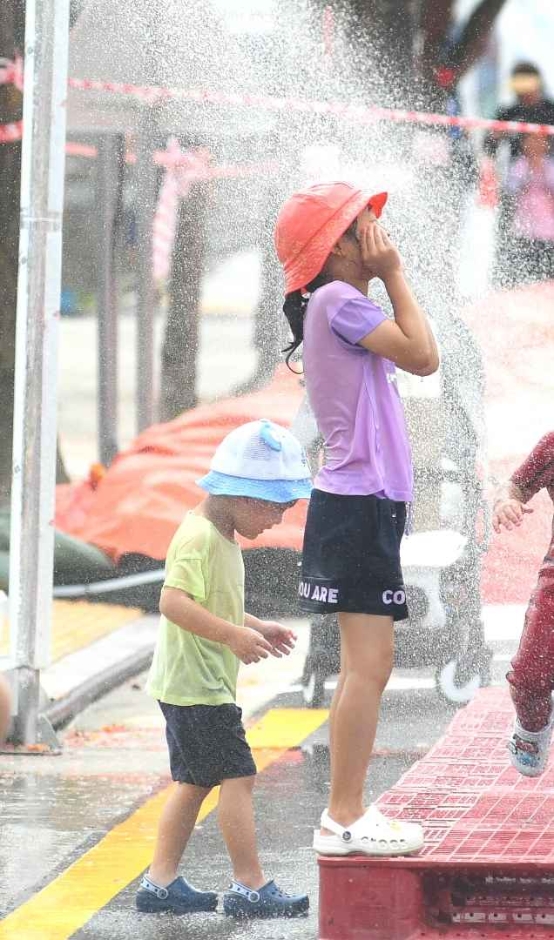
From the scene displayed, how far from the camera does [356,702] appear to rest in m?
3.64

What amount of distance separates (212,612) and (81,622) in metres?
4.40

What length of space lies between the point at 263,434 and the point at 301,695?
9.11 feet

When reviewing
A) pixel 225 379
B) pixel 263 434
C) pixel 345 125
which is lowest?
pixel 225 379

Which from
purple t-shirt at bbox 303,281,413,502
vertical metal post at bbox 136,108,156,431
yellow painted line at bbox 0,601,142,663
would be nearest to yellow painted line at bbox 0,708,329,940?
purple t-shirt at bbox 303,281,413,502

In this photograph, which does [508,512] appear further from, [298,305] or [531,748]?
[298,305]

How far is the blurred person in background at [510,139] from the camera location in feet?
25.2

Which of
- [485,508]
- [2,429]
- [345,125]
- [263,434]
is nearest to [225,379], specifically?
[2,429]

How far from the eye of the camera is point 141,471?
899 cm

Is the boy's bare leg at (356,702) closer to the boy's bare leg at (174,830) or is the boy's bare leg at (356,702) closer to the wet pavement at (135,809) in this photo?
the wet pavement at (135,809)

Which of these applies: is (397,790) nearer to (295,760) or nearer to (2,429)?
(295,760)

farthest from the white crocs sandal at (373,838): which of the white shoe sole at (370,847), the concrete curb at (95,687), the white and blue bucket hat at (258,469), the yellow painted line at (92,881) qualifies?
the concrete curb at (95,687)

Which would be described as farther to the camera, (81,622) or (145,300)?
(145,300)

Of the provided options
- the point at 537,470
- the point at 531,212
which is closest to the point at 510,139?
the point at 531,212

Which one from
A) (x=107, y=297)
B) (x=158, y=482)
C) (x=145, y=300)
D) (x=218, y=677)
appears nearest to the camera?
(x=218, y=677)
